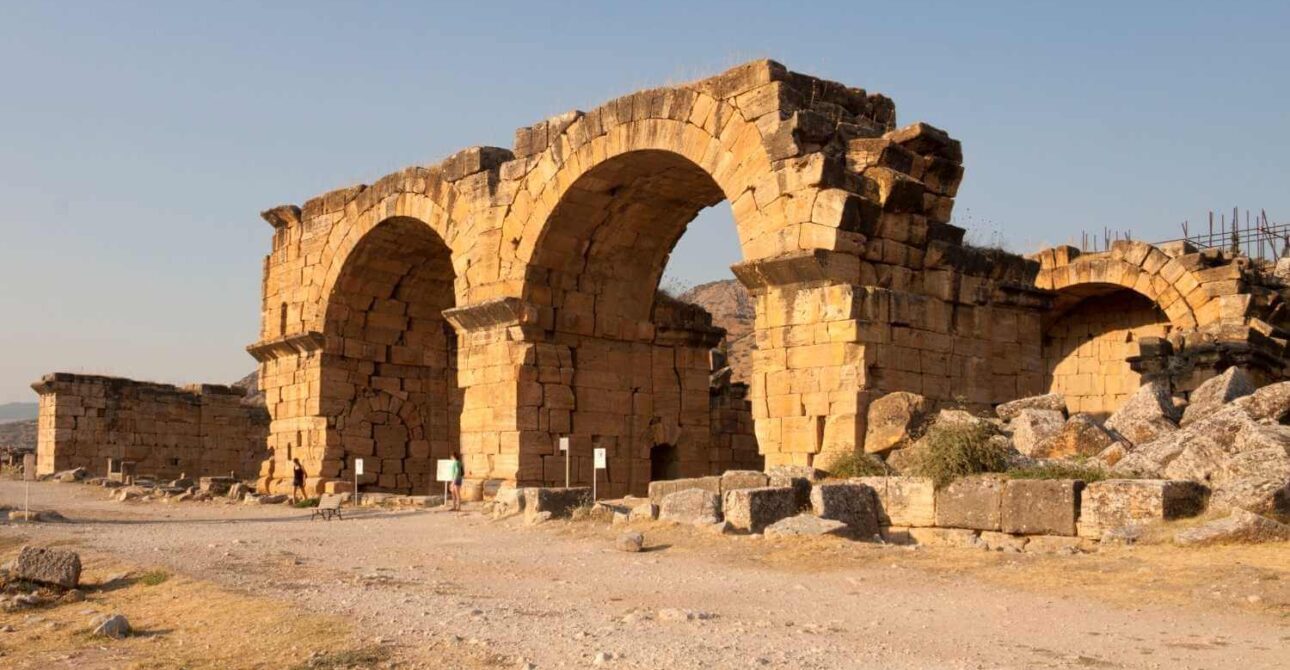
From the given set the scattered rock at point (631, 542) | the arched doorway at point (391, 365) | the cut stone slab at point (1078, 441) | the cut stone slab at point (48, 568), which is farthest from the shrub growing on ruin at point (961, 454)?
the arched doorway at point (391, 365)

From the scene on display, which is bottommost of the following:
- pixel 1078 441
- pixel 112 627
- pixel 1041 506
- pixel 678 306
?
pixel 112 627

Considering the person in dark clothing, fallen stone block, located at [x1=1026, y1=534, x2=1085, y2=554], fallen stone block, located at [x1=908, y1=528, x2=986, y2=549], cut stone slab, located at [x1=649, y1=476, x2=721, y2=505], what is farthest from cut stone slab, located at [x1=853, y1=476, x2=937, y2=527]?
the person in dark clothing

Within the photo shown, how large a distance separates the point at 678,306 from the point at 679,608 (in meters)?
10.8

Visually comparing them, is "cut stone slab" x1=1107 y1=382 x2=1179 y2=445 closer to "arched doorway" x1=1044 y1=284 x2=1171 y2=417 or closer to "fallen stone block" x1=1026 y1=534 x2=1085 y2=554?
"fallen stone block" x1=1026 y1=534 x2=1085 y2=554

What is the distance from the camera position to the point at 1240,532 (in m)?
7.46

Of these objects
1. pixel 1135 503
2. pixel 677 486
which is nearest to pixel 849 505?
pixel 677 486

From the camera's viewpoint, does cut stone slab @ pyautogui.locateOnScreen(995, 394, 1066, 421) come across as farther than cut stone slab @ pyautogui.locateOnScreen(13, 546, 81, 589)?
Yes

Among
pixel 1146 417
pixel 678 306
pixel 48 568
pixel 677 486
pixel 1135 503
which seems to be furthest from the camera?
pixel 678 306

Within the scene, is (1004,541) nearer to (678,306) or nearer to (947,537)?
(947,537)

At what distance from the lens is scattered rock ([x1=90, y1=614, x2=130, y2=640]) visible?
249 inches

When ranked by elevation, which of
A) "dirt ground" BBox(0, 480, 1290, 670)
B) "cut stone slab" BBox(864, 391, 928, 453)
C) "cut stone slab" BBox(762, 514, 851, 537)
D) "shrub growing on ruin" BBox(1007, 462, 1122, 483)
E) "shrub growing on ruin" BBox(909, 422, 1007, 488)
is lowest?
"dirt ground" BBox(0, 480, 1290, 670)

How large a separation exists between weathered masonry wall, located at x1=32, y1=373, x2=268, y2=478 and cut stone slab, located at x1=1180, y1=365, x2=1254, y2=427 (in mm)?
22334

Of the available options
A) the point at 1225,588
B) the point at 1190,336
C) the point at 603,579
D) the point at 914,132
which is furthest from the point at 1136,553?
the point at 1190,336

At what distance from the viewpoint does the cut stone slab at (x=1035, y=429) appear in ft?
32.1
